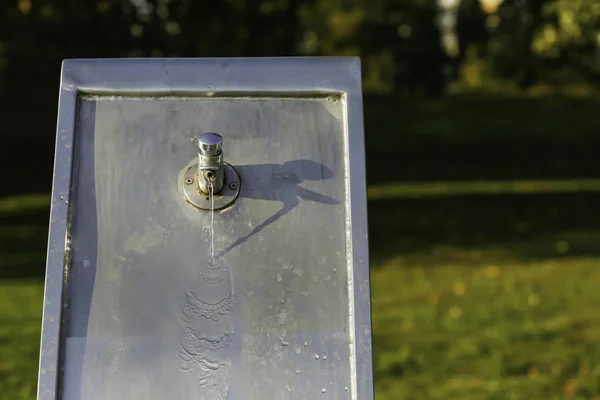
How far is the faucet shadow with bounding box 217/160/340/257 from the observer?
77.4 inches

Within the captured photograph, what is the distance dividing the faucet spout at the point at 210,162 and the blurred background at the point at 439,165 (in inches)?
109

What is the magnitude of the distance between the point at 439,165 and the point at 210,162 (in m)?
12.3

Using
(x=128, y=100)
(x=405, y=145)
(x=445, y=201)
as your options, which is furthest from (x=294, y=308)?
(x=405, y=145)

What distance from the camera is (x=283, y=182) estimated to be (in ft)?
6.48

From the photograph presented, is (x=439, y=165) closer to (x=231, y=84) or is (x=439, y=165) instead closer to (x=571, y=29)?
(x=571, y=29)

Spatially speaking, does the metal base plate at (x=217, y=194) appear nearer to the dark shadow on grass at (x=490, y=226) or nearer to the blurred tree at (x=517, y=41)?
the dark shadow on grass at (x=490, y=226)

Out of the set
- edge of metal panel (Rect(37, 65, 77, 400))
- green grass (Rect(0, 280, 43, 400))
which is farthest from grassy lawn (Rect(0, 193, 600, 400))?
edge of metal panel (Rect(37, 65, 77, 400))

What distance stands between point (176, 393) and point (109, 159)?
55 centimetres

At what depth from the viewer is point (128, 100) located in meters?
2.00

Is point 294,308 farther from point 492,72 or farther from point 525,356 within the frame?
point 492,72

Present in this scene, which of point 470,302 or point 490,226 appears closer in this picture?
point 470,302

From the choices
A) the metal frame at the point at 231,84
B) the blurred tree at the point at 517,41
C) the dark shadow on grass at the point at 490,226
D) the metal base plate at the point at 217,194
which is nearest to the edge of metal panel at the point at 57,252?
the metal frame at the point at 231,84

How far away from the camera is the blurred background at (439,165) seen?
→ 527 centimetres

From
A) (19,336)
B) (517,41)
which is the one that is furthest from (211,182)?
(517,41)
